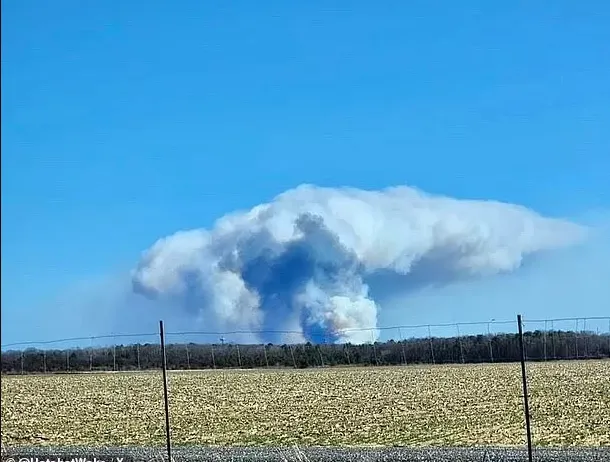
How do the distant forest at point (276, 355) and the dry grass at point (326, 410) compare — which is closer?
the dry grass at point (326, 410)

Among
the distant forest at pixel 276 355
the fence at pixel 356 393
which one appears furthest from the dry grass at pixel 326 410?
the distant forest at pixel 276 355

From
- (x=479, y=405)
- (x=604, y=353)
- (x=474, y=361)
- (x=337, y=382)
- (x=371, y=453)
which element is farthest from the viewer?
(x=474, y=361)

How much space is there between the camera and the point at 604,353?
6500cm

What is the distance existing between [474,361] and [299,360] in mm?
Answer: 14489

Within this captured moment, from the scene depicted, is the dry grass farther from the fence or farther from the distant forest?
the distant forest

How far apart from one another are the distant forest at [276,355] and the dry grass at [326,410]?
19.1 metres

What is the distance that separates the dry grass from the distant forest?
62.7 feet

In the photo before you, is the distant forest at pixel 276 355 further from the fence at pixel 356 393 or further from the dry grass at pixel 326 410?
the dry grass at pixel 326 410

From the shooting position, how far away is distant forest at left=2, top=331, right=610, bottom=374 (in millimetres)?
74438

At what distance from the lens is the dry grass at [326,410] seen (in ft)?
80.8

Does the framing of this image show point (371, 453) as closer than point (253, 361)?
Yes

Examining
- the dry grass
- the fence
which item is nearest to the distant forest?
the fence

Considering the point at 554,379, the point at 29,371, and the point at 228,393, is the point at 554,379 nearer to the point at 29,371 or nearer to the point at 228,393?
the point at 228,393

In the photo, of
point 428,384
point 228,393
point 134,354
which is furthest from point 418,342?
point 228,393
